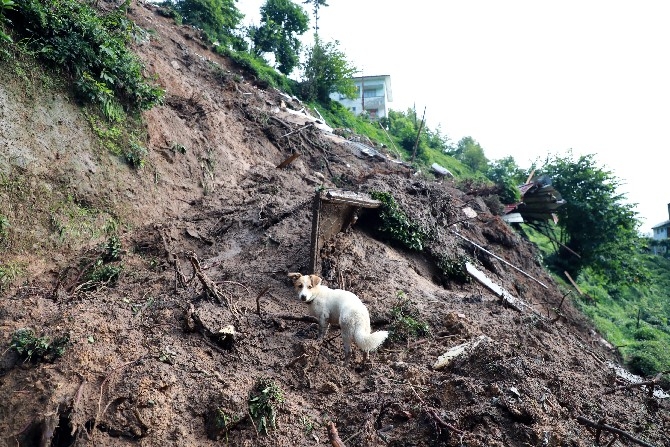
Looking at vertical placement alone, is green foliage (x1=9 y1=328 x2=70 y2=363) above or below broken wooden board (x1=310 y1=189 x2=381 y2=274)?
below

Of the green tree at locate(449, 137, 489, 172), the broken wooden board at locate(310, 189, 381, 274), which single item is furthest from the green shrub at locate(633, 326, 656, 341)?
the green tree at locate(449, 137, 489, 172)

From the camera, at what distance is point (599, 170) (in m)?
26.3

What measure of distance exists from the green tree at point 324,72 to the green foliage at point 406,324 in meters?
28.9

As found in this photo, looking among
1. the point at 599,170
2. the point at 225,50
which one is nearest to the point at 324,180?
the point at 225,50

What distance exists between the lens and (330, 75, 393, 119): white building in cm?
5628

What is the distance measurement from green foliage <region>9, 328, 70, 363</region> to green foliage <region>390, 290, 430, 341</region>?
15.1 ft

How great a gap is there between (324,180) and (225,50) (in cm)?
1240

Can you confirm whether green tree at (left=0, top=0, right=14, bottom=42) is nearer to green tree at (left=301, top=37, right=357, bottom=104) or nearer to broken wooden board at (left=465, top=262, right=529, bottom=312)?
broken wooden board at (left=465, top=262, right=529, bottom=312)

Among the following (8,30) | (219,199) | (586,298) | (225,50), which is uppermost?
(225,50)

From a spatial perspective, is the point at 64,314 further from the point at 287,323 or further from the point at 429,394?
the point at 429,394

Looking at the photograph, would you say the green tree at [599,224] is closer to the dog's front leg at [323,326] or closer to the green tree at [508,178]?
the green tree at [508,178]

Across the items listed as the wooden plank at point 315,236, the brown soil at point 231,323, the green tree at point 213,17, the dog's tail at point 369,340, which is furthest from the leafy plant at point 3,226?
the green tree at point 213,17

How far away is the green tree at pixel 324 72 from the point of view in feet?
115

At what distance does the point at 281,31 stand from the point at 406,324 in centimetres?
3570
